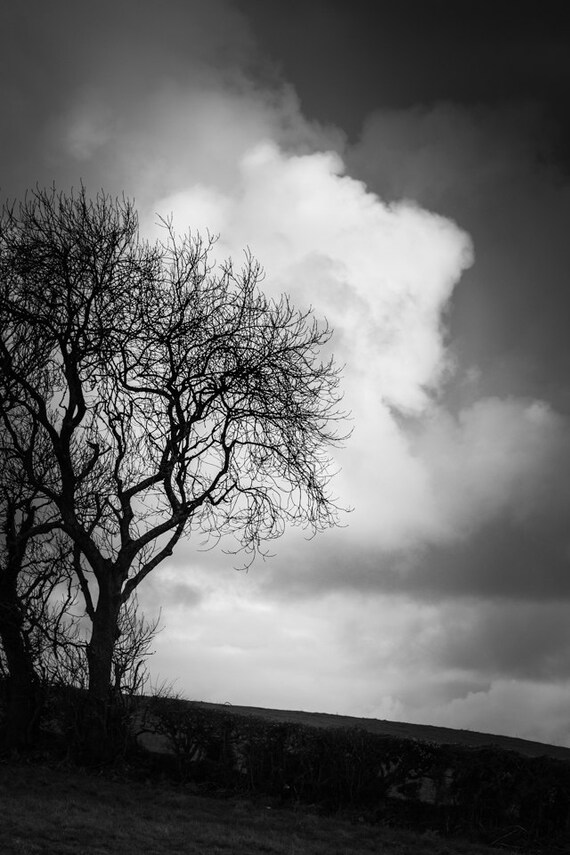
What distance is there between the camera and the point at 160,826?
1188 centimetres

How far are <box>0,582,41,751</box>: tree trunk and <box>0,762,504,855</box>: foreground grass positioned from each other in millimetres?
2011

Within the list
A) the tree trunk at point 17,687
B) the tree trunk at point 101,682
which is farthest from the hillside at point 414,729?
the tree trunk at point 17,687

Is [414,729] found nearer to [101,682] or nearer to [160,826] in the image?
[101,682]

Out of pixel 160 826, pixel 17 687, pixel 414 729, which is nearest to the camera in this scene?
pixel 160 826

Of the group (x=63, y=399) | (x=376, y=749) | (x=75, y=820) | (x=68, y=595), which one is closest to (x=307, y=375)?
(x=63, y=399)

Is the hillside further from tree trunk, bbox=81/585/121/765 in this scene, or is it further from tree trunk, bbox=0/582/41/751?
tree trunk, bbox=0/582/41/751

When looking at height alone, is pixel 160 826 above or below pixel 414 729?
below

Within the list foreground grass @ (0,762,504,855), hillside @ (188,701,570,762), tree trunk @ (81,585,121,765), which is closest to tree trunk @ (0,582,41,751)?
tree trunk @ (81,585,121,765)

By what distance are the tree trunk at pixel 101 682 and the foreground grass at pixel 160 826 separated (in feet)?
3.31

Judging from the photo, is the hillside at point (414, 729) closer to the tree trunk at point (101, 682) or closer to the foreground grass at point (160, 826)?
the tree trunk at point (101, 682)

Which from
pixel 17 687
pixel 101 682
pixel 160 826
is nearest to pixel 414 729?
pixel 101 682

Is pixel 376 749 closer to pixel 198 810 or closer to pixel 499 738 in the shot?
pixel 198 810

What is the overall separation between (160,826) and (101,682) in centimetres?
501

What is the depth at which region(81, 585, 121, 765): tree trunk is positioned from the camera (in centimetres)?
1598
